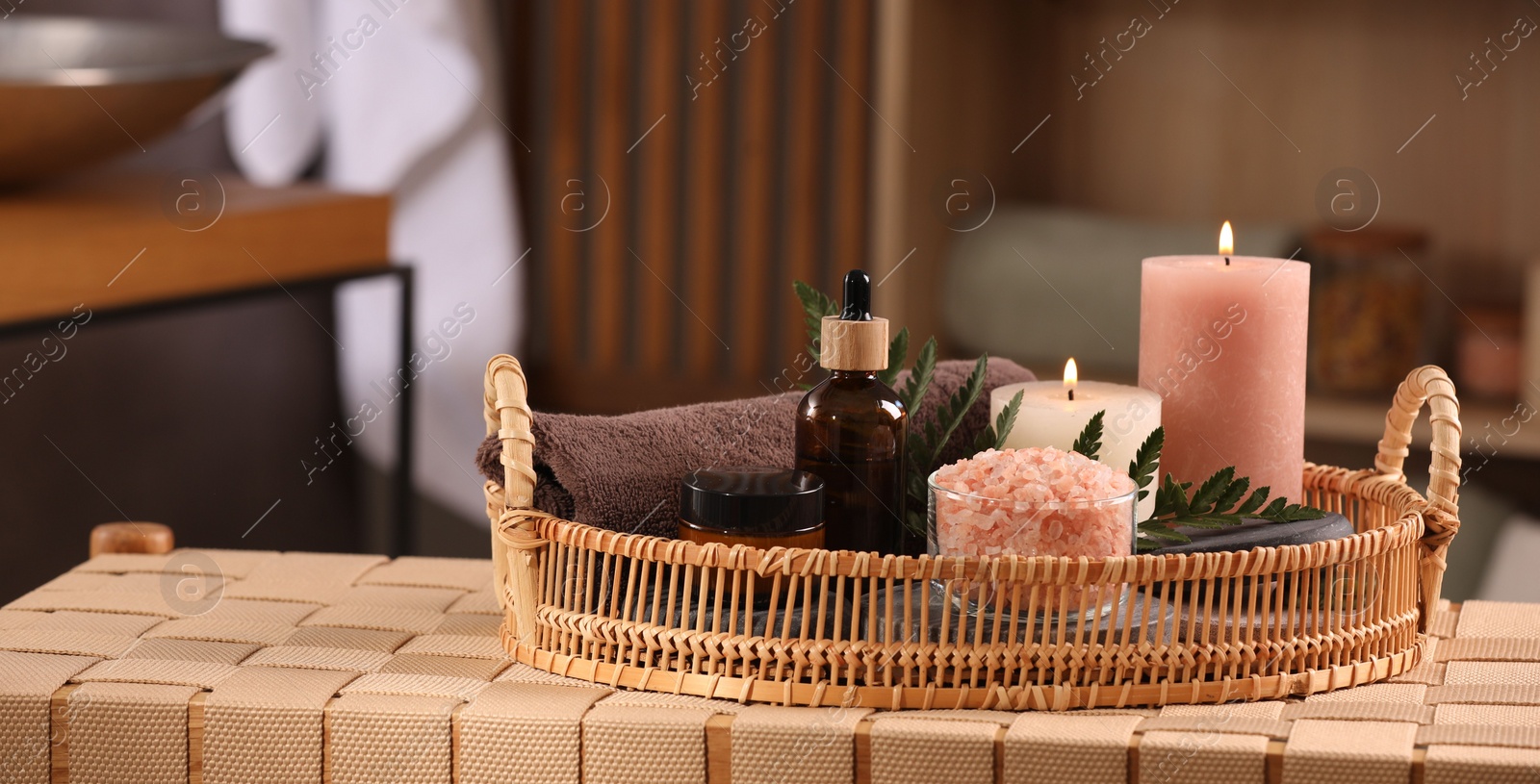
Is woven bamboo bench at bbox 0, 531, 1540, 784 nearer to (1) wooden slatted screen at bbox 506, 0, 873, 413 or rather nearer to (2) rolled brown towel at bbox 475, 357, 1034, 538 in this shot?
(2) rolled brown towel at bbox 475, 357, 1034, 538

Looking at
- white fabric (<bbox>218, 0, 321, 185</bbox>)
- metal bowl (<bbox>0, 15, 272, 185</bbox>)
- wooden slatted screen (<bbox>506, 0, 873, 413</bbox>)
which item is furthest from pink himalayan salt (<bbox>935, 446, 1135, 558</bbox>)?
white fabric (<bbox>218, 0, 321, 185</bbox>)

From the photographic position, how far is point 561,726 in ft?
1.48

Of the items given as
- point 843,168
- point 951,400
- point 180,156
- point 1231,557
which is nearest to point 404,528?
point 180,156

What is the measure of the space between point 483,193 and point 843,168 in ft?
1.30

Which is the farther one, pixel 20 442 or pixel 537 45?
pixel 537 45

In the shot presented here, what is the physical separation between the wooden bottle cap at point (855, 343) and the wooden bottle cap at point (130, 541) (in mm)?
359

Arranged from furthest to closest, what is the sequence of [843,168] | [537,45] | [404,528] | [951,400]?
1. [537,45]
2. [843,168]
3. [404,528]
4. [951,400]

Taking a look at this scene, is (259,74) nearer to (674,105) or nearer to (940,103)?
(674,105)

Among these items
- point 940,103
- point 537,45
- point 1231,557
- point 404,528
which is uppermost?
point 537,45

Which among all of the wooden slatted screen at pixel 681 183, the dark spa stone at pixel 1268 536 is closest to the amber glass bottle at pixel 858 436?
the dark spa stone at pixel 1268 536

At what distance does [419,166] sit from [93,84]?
658 millimetres

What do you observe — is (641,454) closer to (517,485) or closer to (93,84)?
(517,485)

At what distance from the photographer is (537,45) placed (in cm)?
160

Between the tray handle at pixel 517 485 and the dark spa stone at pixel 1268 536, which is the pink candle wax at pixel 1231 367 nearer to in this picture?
the dark spa stone at pixel 1268 536
